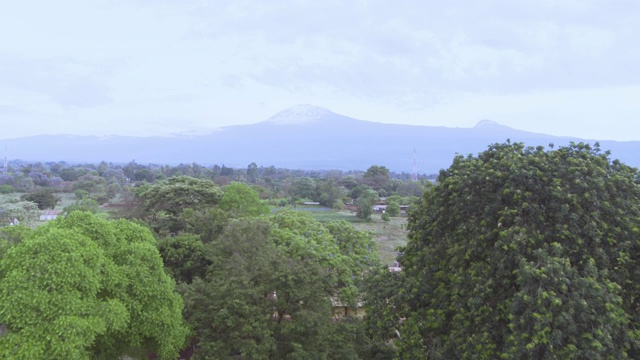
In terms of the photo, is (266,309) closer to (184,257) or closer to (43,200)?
(184,257)

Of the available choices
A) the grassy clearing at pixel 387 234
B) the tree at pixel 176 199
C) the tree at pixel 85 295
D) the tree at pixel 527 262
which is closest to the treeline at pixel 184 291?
the tree at pixel 85 295

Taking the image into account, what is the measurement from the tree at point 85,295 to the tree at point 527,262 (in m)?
4.76

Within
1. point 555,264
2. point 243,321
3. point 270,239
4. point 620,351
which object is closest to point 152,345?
point 243,321

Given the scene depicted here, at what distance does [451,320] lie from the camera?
28.5 feet

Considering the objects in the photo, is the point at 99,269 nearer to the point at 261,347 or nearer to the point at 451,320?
the point at 261,347

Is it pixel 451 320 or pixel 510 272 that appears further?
pixel 451 320

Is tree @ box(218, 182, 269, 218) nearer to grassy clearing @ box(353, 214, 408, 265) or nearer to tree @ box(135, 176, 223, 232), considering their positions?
tree @ box(135, 176, 223, 232)

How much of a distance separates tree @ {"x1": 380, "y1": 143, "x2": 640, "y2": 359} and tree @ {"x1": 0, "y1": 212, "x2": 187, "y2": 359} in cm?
476

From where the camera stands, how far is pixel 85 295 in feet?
26.8

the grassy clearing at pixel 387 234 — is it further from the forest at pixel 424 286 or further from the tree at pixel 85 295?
the tree at pixel 85 295

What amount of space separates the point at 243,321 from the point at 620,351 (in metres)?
6.86

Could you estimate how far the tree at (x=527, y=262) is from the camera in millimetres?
6934

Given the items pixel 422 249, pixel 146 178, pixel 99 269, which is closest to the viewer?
pixel 99 269

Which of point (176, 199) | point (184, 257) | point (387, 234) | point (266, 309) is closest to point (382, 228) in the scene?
point (387, 234)
